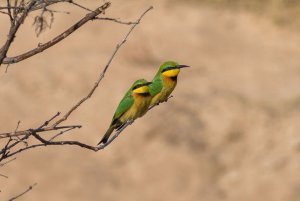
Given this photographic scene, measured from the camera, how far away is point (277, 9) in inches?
902

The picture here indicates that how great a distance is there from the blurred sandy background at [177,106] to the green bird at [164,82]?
361 inches

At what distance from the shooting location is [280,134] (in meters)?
19.7

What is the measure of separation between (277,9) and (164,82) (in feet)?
47.5

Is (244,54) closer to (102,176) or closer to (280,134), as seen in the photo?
(280,134)

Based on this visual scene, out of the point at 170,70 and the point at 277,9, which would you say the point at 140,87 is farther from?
the point at 277,9

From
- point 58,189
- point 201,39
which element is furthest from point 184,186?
point 201,39

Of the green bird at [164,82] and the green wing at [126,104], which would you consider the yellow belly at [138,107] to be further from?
the green bird at [164,82]

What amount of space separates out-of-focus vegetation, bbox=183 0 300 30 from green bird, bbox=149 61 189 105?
14331 millimetres

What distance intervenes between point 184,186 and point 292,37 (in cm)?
595

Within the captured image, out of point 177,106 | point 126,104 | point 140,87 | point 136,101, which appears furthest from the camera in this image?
point 177,106

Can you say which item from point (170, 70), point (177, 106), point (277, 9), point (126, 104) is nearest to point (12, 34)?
point (126, 104)

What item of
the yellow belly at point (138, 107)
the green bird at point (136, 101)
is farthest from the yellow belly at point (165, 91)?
the yellow belly at point (138, 107)

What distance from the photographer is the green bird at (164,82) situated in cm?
886

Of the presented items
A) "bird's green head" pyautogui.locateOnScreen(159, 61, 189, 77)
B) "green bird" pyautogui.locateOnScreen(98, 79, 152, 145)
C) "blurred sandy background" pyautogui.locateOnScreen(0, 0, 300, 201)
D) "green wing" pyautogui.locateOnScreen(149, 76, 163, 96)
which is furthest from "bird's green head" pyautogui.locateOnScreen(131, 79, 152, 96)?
"blurred sandy background" pyautogui.locateOnScreen(0, 0, 300, 201)
